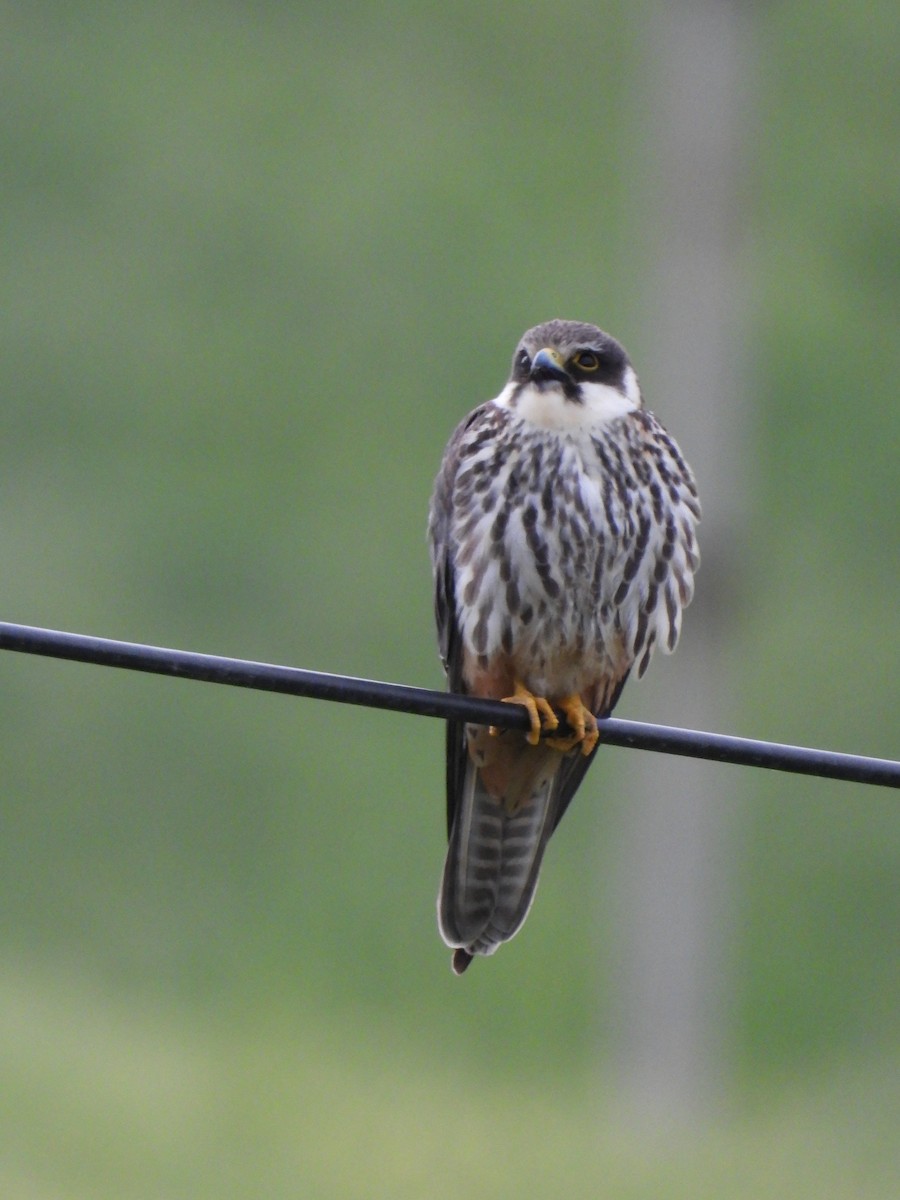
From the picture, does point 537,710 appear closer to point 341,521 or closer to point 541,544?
point 541,544

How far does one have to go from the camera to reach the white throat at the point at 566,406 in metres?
3.81

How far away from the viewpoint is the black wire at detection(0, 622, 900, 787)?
2.40 metres

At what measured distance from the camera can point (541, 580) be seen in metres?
3.69

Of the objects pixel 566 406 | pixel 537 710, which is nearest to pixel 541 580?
pixel 537 710

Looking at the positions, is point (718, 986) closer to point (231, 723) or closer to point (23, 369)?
point (231, 723)

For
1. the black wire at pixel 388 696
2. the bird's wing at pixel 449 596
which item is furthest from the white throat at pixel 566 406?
the black wire at pixel 388 696

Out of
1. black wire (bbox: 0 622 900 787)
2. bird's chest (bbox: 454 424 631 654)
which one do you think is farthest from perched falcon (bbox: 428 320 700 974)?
black wire (bbox: 0 622 900 787)

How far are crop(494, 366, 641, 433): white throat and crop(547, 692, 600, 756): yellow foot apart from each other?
1.89 feet

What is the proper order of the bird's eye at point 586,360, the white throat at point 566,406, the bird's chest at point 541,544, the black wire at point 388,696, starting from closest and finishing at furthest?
the black wire at point 388,696, the bird's chest at point 541,544, the white throat at point 566,406, the bird's eye at point 586,360

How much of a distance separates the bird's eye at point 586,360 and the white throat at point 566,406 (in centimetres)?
5

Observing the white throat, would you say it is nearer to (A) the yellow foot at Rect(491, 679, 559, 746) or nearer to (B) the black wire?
(A) the yellow foot at Rect(491, 679, 559, 746)

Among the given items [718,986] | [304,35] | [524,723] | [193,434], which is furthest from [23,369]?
[524,723]

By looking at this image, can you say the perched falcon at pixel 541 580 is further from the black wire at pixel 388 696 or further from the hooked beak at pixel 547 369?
the black wire at pixel 388 696

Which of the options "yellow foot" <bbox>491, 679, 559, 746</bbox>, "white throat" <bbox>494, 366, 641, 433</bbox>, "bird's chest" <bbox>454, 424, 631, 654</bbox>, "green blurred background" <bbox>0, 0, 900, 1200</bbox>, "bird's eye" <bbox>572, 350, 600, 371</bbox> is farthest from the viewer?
"green blurred background" <bbox>0, 0, 900, 1200</bbox>
